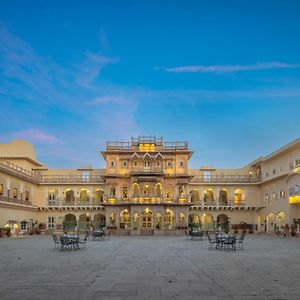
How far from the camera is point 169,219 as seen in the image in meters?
61.8

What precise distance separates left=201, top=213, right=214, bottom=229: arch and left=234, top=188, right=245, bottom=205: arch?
4865 millimetres

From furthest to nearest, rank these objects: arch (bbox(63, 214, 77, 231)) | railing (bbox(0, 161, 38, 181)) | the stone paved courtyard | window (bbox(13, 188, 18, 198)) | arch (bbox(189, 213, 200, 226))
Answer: arch (bbox(189, 213, 200, 226))
arch (bbox(63, 214, 77, 231))
window (bbox(13, 188, 18, 198))
railing (bbox(0, 161, 38, 181))
the stone paved courtyard

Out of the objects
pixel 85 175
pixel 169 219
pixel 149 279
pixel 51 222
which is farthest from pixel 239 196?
pixel 149 279

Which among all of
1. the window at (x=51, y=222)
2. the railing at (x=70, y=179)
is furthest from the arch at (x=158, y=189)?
the window at (x=51, y=222)

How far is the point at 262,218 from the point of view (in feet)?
205

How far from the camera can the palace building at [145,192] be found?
58.2 m

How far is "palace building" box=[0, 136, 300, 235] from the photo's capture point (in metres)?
58.2

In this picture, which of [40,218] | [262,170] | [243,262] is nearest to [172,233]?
[262,170]

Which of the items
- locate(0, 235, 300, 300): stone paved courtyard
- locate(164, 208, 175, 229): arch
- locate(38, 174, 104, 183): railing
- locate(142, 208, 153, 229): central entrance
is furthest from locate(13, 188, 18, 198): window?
locate(0, 235, 300, 300): stone paved courtyard

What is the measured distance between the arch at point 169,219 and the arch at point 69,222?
14797 millimetres

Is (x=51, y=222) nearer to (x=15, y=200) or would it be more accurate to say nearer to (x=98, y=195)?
(x=98, y=195)

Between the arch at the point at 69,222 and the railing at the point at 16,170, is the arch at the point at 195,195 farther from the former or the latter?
the railing at the point at 16,170

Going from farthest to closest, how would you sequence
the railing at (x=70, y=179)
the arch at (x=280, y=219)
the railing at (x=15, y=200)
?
the railing at (x=70, y=179)
the arch at (x=280, y=219)
the railing at (x=15, y=200)

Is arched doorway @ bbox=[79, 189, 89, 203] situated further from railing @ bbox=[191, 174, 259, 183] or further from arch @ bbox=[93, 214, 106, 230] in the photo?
railing @ bbox=[191, 174, 259, 183]
